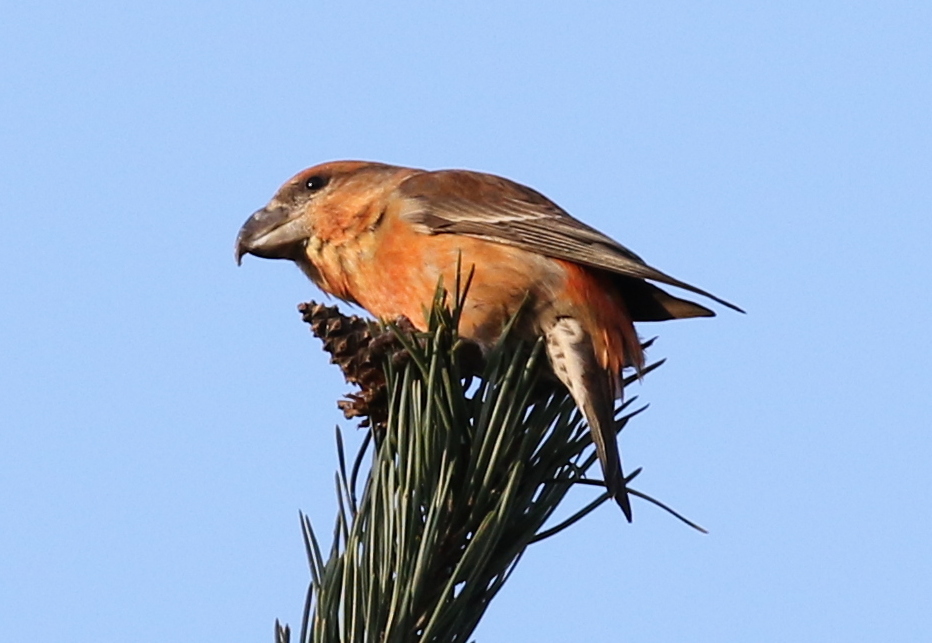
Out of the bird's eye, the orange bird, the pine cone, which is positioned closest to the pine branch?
the pine cone

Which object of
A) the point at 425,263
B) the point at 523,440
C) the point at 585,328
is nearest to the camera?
the point at 523,440

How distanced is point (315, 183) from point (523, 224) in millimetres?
965

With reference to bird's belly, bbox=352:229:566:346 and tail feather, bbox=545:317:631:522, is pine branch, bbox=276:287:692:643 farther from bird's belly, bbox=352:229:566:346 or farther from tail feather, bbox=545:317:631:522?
bird's belly, bbox=352:229:566:346

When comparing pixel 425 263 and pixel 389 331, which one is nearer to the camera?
pixel 389 331

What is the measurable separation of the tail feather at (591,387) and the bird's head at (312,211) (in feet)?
3.72

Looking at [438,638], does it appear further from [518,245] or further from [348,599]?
[518,245]

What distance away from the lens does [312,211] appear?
5156mm

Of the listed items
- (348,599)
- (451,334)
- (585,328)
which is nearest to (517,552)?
(348,599)

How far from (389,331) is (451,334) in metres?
0.17

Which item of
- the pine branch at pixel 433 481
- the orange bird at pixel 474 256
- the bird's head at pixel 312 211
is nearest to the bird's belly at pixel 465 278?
the orange bird at pixel 474 256

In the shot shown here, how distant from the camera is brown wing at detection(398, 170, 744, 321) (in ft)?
15.1

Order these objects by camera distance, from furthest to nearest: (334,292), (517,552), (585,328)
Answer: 1. (334,292)
2. (585,328)
3. (517,552)

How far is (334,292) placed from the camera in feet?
16.5

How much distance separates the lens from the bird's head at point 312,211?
199 inches
